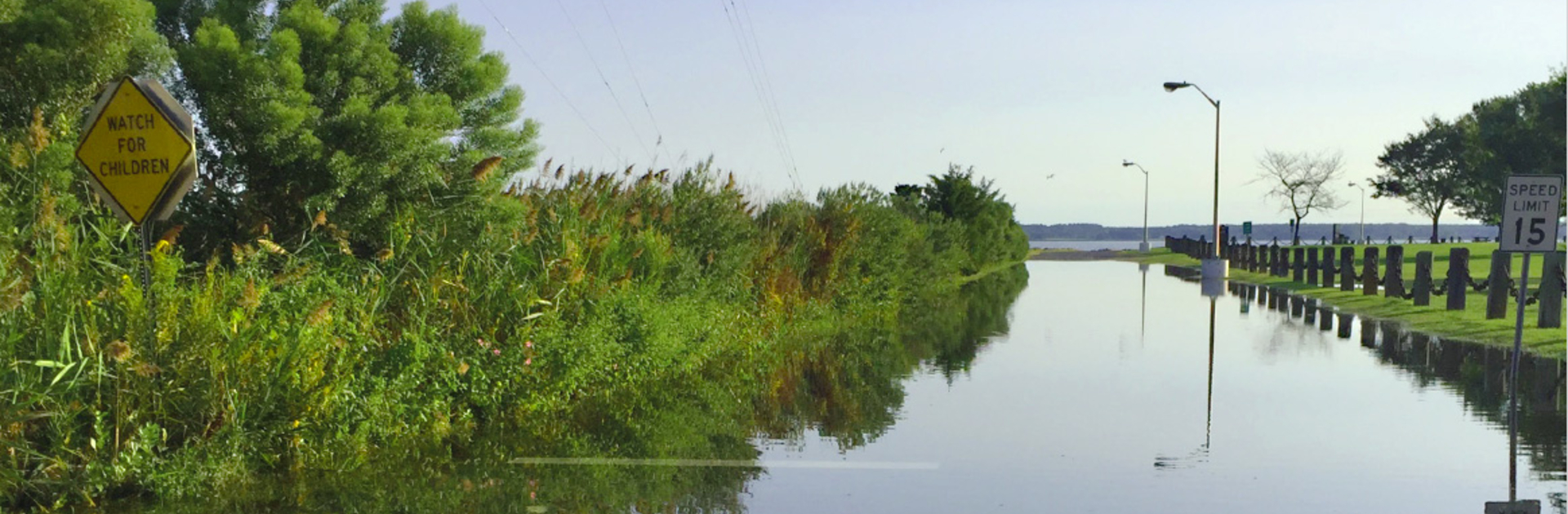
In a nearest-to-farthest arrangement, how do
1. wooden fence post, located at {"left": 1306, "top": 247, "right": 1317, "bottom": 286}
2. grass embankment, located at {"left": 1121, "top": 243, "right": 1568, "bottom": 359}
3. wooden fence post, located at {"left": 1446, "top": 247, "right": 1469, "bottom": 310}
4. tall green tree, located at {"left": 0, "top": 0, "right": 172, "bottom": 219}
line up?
tall green tree, located at {"left": 0, "top": 0, "right": 172, "bottom": 219}
grass embankment, located at {"left": 1121, "top": 243, "right": 1568, "bottom": 359}
wooden fence post, located at {"left": 1446, "top": 247, "right": 1469, "bottom": 310}
wooden fence post, located at {"left": 1306, "top": 247, "right": 1317, "bottom": 286}

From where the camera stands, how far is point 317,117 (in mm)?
12609

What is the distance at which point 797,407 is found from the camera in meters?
12.8

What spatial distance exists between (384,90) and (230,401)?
17.0 feet

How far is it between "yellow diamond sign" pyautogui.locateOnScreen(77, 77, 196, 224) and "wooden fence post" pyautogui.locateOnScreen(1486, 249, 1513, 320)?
18962 mm

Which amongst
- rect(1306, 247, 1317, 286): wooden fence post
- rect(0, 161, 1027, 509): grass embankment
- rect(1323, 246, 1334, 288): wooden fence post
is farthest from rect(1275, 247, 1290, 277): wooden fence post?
rect(0, 161, 1027, 509): grass embankment

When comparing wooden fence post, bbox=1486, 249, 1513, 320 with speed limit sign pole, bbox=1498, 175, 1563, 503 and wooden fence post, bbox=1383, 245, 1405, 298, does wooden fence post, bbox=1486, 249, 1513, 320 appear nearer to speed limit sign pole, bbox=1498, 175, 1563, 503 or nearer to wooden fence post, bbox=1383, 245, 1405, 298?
wooden fence post, bbox=1383, 245, 1405, 298

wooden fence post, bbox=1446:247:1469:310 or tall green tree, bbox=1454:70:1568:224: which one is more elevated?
tall green tree, bbox=1454:70:1568:224

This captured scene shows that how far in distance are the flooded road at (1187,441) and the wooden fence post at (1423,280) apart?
9.31 metres

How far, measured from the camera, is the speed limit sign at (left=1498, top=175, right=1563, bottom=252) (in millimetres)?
11297

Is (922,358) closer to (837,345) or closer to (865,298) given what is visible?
(837,345)

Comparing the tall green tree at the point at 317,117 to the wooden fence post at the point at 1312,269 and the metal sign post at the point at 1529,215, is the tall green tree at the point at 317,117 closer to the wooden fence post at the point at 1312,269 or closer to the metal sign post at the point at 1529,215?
the metal sign post at the point at 1529,215

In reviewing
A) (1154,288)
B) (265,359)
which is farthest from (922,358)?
(1154,288)

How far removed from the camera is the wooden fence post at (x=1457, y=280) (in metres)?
24.8

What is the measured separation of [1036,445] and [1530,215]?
4.31 m
